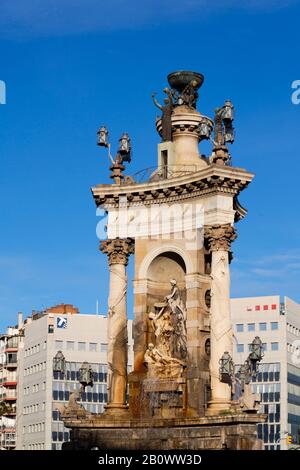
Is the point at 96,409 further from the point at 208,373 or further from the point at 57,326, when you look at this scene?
the point at 208,373

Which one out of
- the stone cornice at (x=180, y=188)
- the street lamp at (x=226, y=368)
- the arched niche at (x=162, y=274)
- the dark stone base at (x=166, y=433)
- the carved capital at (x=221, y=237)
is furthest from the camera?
the arched niche at (x=162, y=274)

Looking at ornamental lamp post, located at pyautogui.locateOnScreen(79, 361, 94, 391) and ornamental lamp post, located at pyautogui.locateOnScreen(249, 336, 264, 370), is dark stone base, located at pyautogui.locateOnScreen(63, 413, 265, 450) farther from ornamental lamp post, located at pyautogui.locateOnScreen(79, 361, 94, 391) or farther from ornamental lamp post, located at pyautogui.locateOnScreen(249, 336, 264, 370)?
ornamental lamp post, located at pyautogui.locateOnScreen(249, 336, 264, 370)

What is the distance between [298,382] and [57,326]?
31.6 m

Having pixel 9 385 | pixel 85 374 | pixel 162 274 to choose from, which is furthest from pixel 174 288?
pixel 9 385

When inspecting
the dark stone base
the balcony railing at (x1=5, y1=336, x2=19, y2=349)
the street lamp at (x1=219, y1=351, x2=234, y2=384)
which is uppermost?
the balcony railing at (x1=5, y1=336, x2=19, y2=349)

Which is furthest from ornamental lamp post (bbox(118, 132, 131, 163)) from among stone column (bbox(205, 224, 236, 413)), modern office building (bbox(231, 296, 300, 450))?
modern office building (bbox(231, 296, 300, 450))

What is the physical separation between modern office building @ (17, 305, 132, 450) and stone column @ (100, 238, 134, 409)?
87.7 metres

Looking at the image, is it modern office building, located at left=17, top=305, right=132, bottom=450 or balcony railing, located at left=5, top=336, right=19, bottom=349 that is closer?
modern office building, located at left=17, top=305, right=132, bottom=450

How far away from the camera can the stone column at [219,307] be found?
50812 millimetres

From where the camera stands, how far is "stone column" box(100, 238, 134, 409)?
2189 inches

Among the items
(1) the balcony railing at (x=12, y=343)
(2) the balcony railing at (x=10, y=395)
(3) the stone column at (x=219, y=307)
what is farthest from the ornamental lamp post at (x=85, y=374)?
(2) the balcony railing at (x=10, y=395)

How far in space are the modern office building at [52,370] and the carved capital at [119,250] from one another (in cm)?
8765

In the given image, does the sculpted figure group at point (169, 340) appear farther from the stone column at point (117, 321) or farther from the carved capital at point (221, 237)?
the carved capital at point (221, 237)
